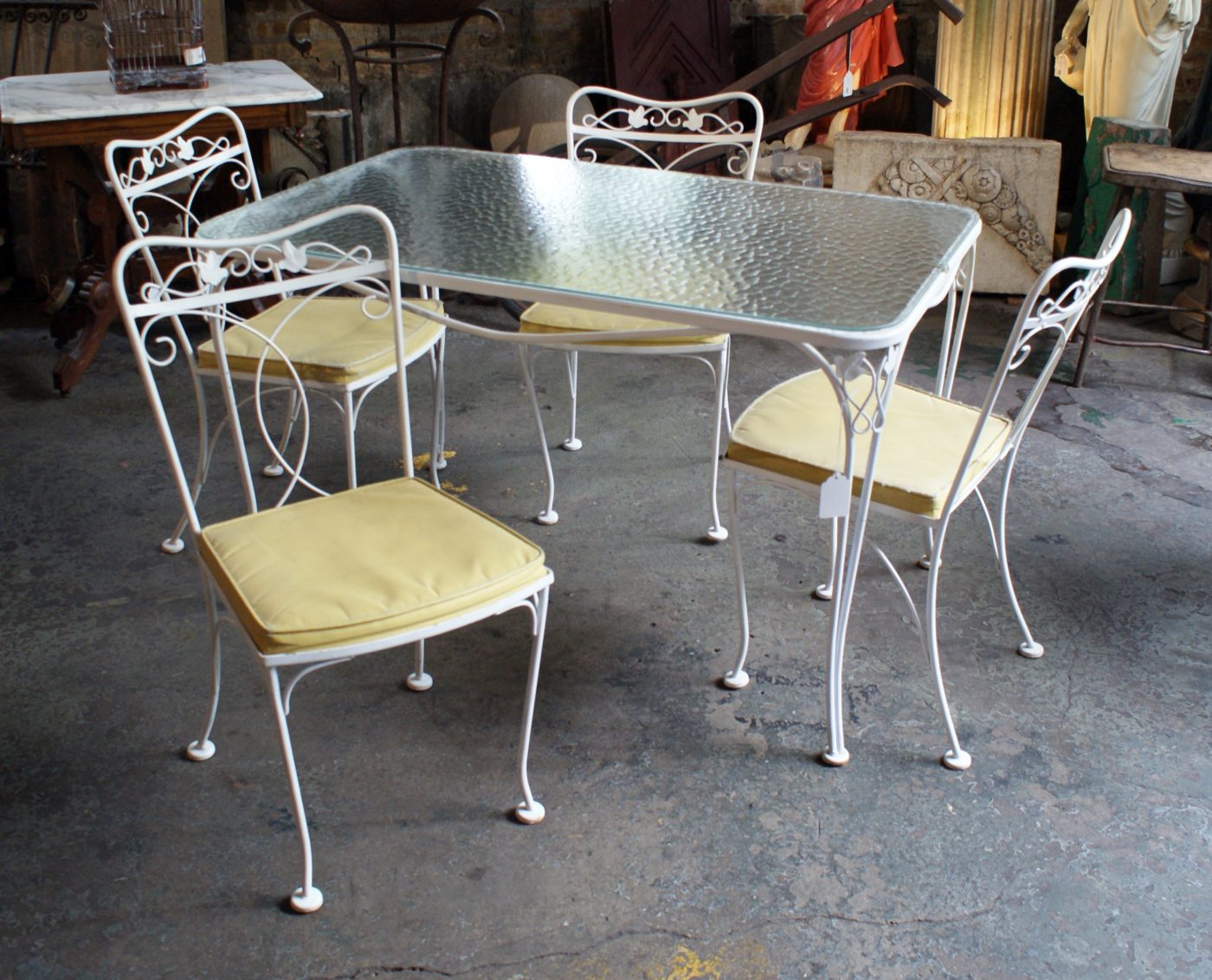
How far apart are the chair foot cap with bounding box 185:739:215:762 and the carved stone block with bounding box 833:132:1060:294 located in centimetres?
326

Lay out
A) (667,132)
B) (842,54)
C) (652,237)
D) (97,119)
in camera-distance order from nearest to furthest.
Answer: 1. (652,237)
2. (97,119)
3. (667,132)
4. (842,54)

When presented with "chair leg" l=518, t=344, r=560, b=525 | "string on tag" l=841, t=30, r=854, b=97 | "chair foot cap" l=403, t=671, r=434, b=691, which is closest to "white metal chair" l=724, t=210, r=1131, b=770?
"chair foot cap" l=403, t=671, r=434, b=691

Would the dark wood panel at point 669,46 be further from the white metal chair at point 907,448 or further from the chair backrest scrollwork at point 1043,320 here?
the chair backrest scrollwork at point 1043,320

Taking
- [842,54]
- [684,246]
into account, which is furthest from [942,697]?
[842,54]

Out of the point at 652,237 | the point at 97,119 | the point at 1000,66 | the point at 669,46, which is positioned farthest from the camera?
the point at 669,46

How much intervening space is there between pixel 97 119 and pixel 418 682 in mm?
2200

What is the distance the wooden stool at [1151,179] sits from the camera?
11.8 feet

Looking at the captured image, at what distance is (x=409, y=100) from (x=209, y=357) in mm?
3283

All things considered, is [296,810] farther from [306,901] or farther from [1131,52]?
[1131,52]

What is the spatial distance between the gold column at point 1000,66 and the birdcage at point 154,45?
2868 millimetres

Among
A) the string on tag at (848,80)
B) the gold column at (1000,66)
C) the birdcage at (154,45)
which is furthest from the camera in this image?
the gold column at (1000,66)

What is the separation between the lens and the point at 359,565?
72.2 inches

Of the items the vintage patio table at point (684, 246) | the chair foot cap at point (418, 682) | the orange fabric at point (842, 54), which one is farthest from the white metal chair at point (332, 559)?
the orange fabric at point (842, 54)

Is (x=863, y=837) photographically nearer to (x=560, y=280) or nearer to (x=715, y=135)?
(x=560, y=280)
